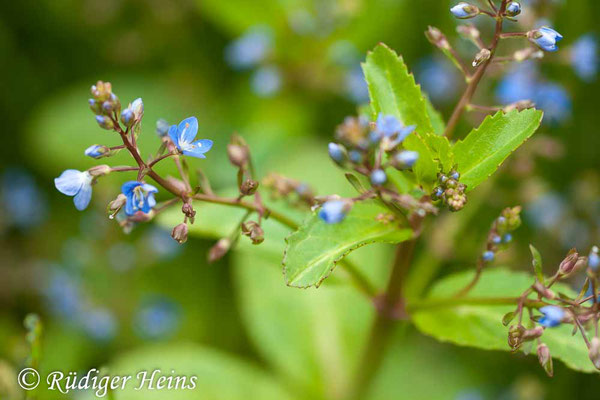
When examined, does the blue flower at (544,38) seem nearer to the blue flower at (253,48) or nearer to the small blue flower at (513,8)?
the small blue flower at (513,8)

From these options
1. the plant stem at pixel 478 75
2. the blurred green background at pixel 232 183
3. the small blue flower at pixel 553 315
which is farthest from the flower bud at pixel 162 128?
the blurred green background at pixel 232 183

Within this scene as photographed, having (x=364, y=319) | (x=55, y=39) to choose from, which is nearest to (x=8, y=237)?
(x=55, y=39)

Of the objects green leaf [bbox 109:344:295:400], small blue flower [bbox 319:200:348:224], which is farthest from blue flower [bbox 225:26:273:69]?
small blue flower [bbox 319:200:348:224]

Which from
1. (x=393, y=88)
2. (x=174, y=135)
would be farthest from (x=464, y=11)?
(x=174, y=135)

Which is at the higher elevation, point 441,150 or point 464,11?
point 464,11

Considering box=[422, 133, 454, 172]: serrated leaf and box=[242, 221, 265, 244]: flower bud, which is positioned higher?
box=[422, 133, 454, 172]: serrated leaf

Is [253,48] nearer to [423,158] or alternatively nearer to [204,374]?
[204,374]

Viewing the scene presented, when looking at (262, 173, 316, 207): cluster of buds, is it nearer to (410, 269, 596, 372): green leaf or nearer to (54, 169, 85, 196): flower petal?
(410, 269, 596, 372): green leaf
